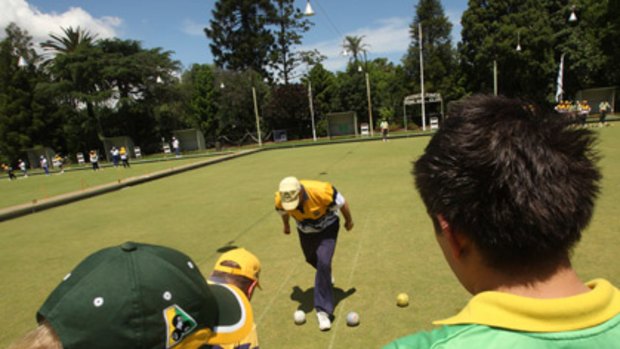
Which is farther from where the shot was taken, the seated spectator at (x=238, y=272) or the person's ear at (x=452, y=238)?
the seated spectator at (x=238, y=272)

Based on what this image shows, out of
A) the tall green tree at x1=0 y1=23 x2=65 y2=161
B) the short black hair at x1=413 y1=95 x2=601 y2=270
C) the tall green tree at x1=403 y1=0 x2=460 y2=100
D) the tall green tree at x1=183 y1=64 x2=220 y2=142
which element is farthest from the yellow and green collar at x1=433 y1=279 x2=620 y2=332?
the tall green tree at x1=0 y1=23 x2=65 y2=161

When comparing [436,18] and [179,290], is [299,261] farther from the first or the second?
[436,18]

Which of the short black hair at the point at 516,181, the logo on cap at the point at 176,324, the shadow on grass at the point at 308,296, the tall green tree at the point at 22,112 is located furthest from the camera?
the tall green tree at the point at 22,112

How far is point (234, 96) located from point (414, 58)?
23.6 meters

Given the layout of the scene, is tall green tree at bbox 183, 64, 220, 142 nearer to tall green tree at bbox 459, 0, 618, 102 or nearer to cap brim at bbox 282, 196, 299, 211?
tall green tree at bbox 459, 0, 618, 102

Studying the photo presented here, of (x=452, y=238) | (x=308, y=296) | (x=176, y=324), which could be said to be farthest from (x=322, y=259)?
(x=452, y=238)

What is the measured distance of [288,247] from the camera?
7.49 metres

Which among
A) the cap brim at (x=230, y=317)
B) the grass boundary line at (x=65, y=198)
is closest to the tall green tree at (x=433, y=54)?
the grass boundary line at (x=65, y=198)

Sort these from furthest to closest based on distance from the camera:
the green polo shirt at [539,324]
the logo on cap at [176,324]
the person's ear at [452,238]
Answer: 1. the logo on cap at [176,324]
2. the person's ear at [452,238]
3. the green polo shirt at [539,324]

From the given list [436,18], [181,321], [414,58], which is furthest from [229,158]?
[436,18]

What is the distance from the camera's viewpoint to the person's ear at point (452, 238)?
1132mm

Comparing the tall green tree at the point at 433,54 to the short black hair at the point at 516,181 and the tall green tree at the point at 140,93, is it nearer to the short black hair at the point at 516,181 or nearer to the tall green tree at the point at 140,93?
the tall green tree at the point at 140,93

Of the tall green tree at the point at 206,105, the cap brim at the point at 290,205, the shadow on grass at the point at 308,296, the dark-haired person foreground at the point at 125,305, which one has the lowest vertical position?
the shadow on grass at the point at 308,296

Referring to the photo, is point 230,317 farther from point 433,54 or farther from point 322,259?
point 433,54
